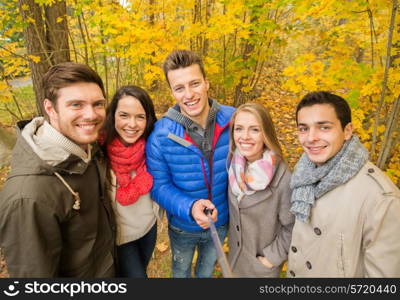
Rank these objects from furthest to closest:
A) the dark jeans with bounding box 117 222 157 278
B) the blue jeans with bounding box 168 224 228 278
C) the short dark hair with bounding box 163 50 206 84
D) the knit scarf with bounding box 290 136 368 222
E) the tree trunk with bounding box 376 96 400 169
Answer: the tree trunk with bounding box 376 96 400 169 → the blue jeans with bounding box 168 224 228 278 → the dark jeans with bounding box 117 222 157 278 → the short dark hair with bounding box 163 50 206 84 → the knit scarf with bounding box 290 136 368 222

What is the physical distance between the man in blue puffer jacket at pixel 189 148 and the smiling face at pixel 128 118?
158 mm

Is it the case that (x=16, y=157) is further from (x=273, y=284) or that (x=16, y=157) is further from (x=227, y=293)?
(x=273, y=284)

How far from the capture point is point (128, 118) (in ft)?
6.58

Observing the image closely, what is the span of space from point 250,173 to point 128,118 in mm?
1093

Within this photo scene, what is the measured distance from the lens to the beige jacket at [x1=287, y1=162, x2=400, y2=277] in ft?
4.48

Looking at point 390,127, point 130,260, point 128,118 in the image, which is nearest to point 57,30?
point 128,118

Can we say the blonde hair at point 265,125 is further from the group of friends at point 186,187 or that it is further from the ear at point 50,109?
the ear at point 50,109

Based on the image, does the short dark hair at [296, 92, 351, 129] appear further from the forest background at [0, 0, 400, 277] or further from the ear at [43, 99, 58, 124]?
the ear at [43, 99, 58, 124]

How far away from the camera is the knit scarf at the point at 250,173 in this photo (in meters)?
1.83

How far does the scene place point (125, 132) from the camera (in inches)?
79.3

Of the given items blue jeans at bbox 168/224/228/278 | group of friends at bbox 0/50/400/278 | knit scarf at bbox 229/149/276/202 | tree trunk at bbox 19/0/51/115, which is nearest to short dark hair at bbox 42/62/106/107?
group of friends at bbox 0/50/400/278

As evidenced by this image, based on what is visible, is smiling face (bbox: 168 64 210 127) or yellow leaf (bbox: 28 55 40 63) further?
yellow leaf (bbox: 28 55 40 63)

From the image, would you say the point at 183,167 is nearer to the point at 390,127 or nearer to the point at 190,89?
the point at 190,89

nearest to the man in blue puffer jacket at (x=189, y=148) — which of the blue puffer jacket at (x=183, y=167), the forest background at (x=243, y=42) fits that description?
the blue puffer jacket at (x=183, y=167)
